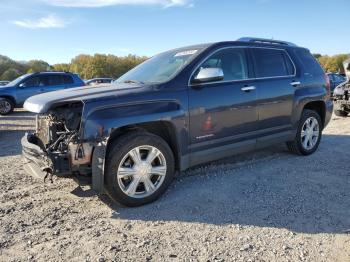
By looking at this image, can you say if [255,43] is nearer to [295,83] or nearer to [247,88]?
[247,88]

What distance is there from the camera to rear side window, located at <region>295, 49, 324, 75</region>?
6.45 metres

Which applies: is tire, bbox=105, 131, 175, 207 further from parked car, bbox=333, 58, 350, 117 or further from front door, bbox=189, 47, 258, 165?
parked car, bbox=333, 58, 350, 117

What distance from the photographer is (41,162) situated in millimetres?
4184

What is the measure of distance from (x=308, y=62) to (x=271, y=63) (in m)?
1.08

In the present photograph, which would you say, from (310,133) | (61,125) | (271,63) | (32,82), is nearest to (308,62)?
(271,63)

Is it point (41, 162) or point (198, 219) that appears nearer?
Answer: point (198, 219)

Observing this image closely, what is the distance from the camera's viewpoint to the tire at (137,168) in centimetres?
412

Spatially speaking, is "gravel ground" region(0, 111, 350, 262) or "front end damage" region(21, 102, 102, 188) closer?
"gravel ground" region(0, 111, 350, 262)

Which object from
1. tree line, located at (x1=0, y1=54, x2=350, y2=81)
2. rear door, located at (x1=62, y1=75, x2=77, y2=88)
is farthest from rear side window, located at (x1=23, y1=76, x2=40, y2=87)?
tree line, located at (x1=0, y1=54, x2=350, y2=81)

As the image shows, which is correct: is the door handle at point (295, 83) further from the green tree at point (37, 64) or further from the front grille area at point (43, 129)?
the green tree at point (37, 64)

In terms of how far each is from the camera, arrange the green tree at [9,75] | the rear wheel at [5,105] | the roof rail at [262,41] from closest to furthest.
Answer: the roof rail at [262,41]
the rear wheel at [5,105]
the green tree at [9,75]

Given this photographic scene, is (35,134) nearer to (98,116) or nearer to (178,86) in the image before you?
(98,116)

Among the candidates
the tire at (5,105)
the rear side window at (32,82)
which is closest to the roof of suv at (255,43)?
the rear side window at (32,82)

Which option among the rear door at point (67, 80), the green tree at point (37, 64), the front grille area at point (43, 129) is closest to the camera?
the front grille area at point (43, 129)
